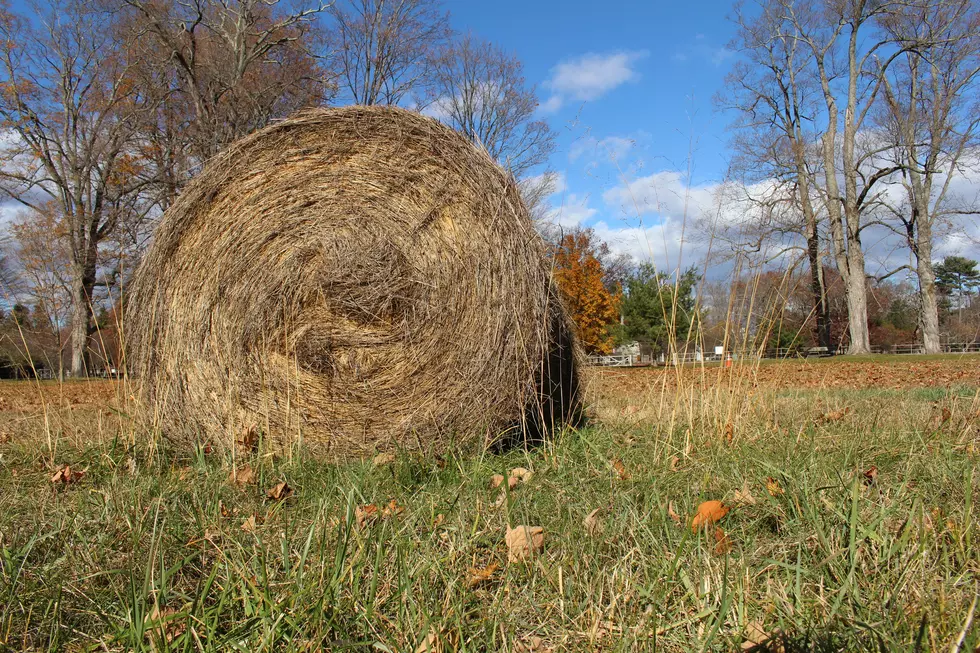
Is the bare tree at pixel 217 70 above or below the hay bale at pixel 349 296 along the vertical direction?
above

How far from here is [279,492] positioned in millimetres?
2445

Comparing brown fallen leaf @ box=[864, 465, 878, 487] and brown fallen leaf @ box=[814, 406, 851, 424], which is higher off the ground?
brown fallen leaf @ box=[814, 406, 851, 424]

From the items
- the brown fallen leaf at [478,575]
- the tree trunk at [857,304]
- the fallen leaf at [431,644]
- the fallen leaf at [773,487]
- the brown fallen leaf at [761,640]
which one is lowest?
the fallen leaf at [431,644]

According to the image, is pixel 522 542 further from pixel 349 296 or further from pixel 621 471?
pixel 349 296

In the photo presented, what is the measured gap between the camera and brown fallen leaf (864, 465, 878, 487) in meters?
2.20

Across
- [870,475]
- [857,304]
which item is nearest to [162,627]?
[870,475]

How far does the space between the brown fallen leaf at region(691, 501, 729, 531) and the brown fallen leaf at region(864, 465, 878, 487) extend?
0.69 metres

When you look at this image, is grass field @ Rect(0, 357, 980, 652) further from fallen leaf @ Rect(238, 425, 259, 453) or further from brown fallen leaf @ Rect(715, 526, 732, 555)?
fallen leaf @ Rect(238, 425, 259, 453)

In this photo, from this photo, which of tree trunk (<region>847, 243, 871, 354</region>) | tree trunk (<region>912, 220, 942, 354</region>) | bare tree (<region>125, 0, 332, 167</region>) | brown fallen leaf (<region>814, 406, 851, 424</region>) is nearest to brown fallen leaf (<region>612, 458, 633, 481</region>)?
brown fallen leaf (<region>814, 406, 851, 424</region>)

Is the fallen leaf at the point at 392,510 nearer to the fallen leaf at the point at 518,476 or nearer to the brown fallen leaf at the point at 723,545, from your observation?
the fallen leaf at the point at 518,476

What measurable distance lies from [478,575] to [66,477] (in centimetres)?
222

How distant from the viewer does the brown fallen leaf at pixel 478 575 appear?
162cm

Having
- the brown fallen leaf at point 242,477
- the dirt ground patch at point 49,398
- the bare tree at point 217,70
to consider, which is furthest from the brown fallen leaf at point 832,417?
the bare tree at point 217,70

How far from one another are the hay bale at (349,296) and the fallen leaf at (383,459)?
5.4 inches
